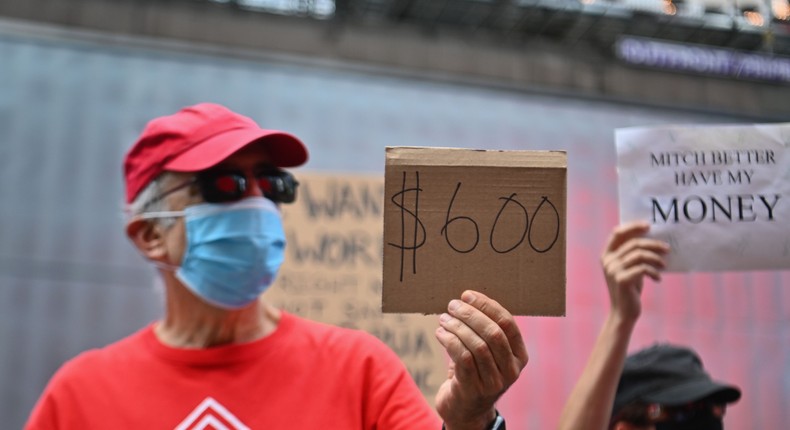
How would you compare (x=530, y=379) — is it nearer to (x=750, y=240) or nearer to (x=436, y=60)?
(x=436, y=60)

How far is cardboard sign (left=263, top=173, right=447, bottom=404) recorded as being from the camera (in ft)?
12.1

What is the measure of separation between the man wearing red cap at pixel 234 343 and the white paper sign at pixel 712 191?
733mm

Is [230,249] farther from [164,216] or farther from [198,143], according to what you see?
[198,143]

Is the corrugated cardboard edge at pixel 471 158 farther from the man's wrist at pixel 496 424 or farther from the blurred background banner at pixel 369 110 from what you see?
the blurred background banner at pixel 369 110

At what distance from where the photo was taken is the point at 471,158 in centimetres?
128

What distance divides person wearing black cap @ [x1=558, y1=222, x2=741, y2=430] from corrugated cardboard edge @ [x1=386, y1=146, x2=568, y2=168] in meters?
0.66

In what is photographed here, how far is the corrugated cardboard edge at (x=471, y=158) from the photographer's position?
1.27 metres

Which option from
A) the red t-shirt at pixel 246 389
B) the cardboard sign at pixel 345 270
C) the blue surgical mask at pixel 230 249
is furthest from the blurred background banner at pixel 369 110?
the red t-shirt at pixel 246 389

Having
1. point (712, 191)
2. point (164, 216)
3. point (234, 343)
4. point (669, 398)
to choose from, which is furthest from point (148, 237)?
point (669, 398)

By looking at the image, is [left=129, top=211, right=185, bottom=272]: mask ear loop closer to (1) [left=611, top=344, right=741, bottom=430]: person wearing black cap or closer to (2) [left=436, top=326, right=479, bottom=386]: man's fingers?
(2) [left=436, top=326, right=479, bottom=386]: man's fingers

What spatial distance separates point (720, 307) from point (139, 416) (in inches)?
165

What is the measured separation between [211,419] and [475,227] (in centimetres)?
64

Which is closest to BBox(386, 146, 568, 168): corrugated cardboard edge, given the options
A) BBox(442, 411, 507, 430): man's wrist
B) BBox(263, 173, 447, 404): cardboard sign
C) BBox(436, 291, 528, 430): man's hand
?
BBox(436, 291, 528, 430): man's hand

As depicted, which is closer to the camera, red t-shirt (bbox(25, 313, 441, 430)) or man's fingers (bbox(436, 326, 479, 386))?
man's fingers (bbox(436, 326, 479, 386))
